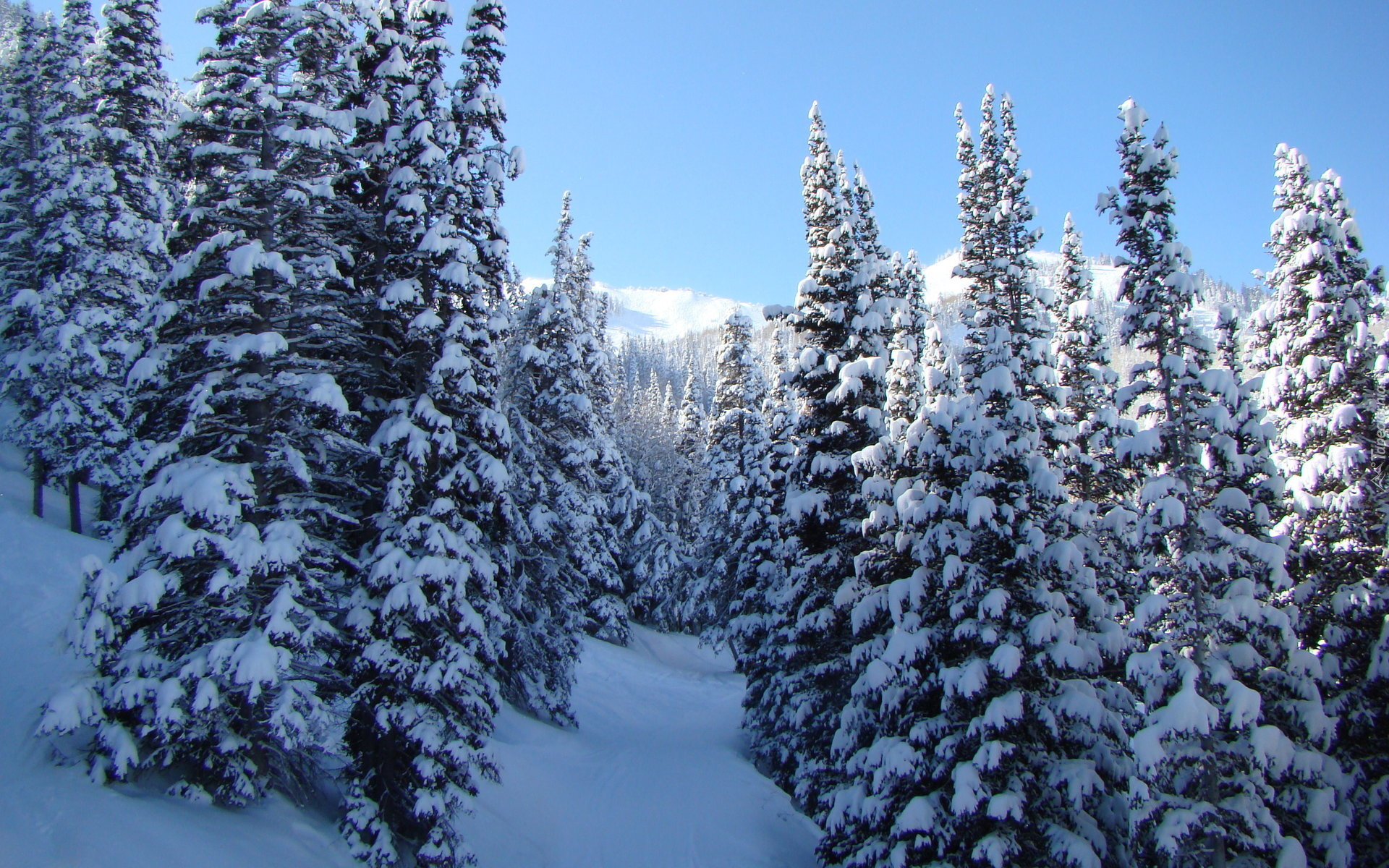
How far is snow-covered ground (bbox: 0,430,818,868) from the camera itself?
8859 millimetres

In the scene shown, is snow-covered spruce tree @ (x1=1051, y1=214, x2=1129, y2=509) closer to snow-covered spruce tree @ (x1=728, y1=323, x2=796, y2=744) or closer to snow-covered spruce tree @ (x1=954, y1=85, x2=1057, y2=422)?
snow-covered spruce tree @ (x1=954, y1=85, x2=1057, y2=422)

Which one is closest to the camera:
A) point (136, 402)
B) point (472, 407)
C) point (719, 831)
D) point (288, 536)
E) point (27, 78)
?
point (288, 536)

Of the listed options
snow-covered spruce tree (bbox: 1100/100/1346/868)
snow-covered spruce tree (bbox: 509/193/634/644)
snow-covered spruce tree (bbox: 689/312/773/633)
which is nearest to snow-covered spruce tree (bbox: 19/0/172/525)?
snow-covered spruce tree (bbox: 509/193/634/644)

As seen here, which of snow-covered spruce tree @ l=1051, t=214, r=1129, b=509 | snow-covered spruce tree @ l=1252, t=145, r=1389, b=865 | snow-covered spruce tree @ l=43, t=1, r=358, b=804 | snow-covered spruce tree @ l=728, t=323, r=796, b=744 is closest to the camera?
snow-covered spruce tree @ l=43, t=1, r=358, b=804

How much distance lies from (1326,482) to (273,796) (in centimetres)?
2080

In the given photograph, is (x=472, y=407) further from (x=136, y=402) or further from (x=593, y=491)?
(x=593, y=491)

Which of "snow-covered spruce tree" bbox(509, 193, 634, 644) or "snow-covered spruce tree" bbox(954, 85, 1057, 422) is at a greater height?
"snow-covered spruce tree" bbox(954, 85, 1057, 422)

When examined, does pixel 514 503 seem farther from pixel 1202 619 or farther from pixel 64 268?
pixel 64 268

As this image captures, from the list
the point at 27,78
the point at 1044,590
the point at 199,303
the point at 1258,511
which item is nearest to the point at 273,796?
the point at 199,303

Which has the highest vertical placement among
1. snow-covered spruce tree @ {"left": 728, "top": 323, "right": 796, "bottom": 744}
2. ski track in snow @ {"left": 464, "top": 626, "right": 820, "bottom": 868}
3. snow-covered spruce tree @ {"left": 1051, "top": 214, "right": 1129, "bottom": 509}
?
snow-covered spruce tree @ {"left": 1051, "top": 214, "right": 1129, "bottom": 509}

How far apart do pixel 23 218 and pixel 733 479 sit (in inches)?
1187

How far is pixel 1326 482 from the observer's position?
47.8 ft

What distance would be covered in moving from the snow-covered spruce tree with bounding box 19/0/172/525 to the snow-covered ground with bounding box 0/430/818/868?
3.93 meters

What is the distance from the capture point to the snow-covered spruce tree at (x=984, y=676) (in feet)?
37.9
